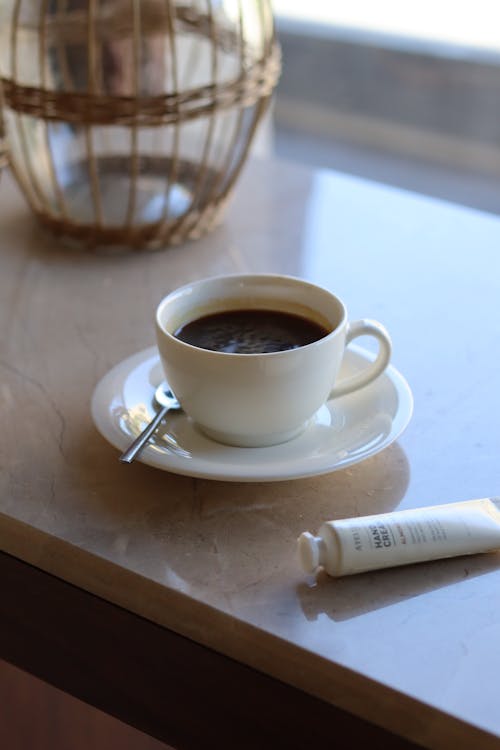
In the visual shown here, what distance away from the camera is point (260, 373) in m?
0.57

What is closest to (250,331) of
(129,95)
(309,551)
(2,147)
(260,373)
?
(260,373)

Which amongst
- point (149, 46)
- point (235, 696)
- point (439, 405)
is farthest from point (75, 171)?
point (235, 696)

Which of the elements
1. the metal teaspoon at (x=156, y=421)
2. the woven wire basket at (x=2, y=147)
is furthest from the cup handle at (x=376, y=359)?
the woven wire basket at (x=2, y=147)

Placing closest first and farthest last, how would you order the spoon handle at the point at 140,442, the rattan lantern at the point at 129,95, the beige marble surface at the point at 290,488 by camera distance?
1. the beige marble surface at the point at 290,488
2. the spoon handle at the point at 140,442
3. the rattan lantern at the point at 129,95

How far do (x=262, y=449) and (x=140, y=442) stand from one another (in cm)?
7

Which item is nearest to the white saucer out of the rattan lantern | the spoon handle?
the spoon handle

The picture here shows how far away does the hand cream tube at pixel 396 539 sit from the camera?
0.51 metres

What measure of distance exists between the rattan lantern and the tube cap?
460 mm

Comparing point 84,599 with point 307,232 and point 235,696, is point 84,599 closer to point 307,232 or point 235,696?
point 235,696

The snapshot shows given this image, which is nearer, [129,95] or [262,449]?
[262,449]

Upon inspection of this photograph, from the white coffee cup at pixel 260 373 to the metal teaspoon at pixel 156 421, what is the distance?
0.9 inches

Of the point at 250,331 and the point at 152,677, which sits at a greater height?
the point at 250,331

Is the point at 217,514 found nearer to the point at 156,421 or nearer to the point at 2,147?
the point at 156,421

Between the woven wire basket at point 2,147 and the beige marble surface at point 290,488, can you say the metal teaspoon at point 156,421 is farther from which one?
the woven wire basket at point 2,147
